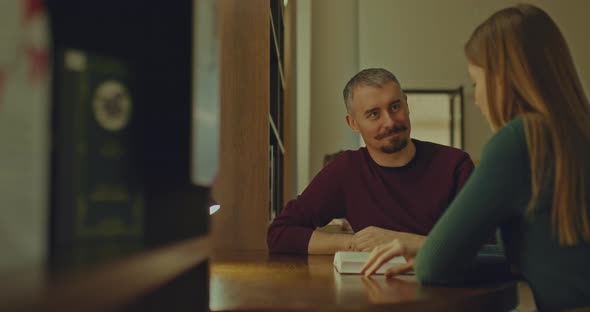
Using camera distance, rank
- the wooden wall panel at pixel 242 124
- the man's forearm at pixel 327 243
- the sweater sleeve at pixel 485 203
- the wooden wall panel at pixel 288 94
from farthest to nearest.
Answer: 1. the wooden wall panel at pixel 288 94
2. the wooden wall panel at pixel 242 124
3. the man's forearm at pixel 327 243
4. the sweater sleeve at pixel 485 203

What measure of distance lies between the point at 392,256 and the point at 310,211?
85 centimetres

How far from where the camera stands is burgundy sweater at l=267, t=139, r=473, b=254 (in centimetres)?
194

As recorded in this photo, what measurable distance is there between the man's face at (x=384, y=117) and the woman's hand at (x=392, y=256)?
817 mm

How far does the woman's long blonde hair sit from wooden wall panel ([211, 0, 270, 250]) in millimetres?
920

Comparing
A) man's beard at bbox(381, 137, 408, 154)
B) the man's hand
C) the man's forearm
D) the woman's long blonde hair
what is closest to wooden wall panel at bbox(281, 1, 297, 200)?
man's beard at bbox(381, 137, 408, 154)

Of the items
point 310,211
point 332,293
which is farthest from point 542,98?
point 310,211

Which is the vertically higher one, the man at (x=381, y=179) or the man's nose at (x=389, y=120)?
the man's nose at (x=389, y=120)

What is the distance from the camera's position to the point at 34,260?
0.30 m

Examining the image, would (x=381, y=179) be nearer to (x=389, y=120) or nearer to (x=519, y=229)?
(x=389, y=120)

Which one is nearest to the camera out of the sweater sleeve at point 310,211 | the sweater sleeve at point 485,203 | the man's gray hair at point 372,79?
the sweater sleeve at point 485,203

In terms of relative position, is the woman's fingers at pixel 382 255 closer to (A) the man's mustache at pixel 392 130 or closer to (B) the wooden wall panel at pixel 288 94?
(A) the man's mustache at pixel 392 130

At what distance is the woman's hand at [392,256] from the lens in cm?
119

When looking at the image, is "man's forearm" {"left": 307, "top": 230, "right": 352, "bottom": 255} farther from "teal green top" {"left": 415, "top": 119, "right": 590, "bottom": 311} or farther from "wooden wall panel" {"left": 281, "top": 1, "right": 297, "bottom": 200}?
"wooden wall panel" {"left": 281, "top": 1, "right": 297, "bottom": 200}

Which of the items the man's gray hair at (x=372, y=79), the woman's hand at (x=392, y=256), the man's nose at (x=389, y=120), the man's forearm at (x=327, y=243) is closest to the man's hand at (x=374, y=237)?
the man's forearm at (x=327, y=243)
